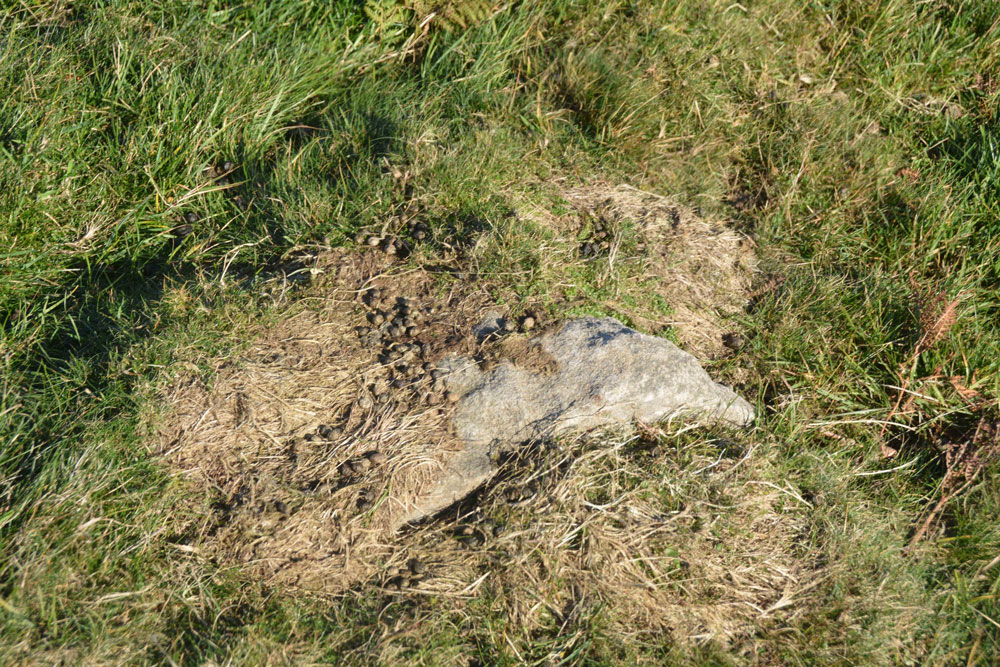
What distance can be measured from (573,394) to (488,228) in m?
0.92

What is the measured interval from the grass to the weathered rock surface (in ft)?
0.84

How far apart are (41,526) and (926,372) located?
12.2 feet

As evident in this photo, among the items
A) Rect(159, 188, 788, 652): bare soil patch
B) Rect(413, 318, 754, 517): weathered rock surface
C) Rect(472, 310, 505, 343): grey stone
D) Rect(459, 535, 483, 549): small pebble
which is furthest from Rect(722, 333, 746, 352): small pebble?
Rect(459, 535, 483, 549): small pebble

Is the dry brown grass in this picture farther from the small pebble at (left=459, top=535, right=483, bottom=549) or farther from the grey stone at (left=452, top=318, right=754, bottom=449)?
the small pebble at (left=459, top=535, right=483, bottom=549)

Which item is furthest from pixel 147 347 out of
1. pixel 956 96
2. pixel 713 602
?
pixel 956 96

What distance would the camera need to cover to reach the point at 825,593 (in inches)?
119

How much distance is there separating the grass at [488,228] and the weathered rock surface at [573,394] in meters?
0.26

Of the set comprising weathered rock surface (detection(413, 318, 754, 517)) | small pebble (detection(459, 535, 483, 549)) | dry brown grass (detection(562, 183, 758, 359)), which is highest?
dry brown grass (detection(562, 183, 758, 359))

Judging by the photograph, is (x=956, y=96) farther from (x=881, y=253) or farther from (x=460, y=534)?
(x=460, y=534)

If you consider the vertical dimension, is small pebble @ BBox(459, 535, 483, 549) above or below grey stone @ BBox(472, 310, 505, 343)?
below

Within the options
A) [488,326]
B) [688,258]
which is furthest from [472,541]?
[688,258]

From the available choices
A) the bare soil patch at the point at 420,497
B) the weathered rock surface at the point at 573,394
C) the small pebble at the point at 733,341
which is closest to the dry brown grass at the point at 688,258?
the small pebble at the point at 733,341

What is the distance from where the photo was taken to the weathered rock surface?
3182mm

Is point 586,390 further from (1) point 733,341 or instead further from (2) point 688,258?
(2) point 688,258
